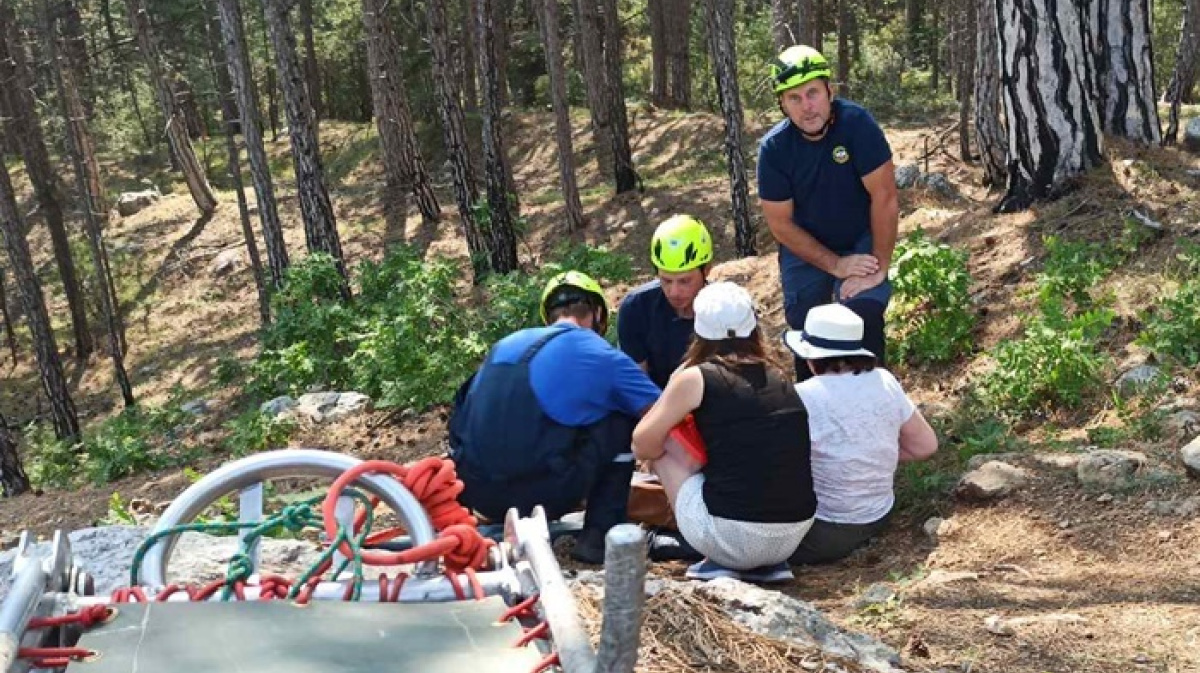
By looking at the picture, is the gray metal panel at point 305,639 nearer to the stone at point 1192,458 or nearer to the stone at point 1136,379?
the stone at point 1192,458

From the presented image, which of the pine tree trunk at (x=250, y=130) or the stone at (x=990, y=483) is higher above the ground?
the pine tree trunk at (x=250, y=130)

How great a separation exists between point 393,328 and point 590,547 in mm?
6072

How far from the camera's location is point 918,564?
15.2 feet

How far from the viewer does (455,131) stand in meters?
16.0

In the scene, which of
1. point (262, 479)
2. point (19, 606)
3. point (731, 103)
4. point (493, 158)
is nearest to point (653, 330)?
point (262, 479)

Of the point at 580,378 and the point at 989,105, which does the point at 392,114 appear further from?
the point at 580,378

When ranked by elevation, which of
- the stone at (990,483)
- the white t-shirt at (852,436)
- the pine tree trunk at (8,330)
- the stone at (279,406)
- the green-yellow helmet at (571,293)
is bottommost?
the pine tree trunk at (8,330)

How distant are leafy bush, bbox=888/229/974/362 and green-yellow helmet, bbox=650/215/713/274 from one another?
2361 mm

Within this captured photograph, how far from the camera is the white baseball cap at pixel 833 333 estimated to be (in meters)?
4.60

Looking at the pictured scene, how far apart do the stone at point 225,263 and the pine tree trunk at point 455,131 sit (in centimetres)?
835

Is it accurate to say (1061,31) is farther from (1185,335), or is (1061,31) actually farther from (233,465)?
(233,465)

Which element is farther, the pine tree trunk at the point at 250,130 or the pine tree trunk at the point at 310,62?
the pine tree trunk at the point at 310,62

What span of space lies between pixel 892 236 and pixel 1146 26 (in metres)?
4.10

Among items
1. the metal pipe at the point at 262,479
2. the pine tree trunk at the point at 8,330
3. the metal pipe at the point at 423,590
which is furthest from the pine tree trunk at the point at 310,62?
the metal pipe at the point at 423,590
